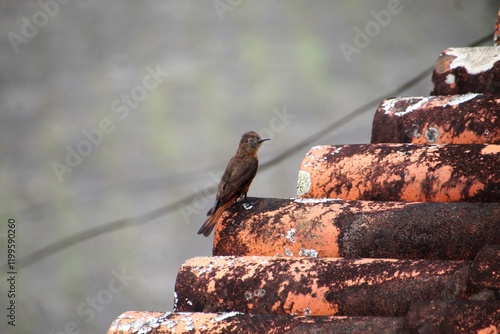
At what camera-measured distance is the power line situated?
758 centimetres

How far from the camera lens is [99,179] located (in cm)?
823

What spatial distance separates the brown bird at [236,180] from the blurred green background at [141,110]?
9.69 ft

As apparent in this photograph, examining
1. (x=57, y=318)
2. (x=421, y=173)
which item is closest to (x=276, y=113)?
(x=57, y=318)

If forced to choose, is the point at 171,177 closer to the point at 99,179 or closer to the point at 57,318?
the point at 99,179

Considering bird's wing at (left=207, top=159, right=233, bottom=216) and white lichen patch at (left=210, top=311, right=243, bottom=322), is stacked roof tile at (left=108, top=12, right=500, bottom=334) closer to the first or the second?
white lichen patch at (left=210, top=311, right=243, bottom=322)

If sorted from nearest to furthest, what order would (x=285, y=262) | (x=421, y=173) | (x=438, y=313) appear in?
(x=438, y=313) → (x=285, y=262) → (x=421, y=173)

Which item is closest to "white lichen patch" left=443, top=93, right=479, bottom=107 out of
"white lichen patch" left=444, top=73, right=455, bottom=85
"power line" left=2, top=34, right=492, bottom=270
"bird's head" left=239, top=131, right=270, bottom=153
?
"white lichen patch" left=444, top=73, right=455, bottom=85

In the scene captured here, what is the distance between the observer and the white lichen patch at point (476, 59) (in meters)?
4.05

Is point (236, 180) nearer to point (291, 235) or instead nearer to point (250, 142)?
point (250, 142)

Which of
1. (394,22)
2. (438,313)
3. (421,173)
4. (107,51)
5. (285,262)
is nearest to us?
(438,313)

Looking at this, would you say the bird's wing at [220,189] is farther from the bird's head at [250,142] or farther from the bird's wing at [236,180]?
the bird's head at [250,142]

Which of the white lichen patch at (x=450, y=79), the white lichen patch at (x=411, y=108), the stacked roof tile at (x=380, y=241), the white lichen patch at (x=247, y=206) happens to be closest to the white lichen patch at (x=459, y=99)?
the stacked roof tile at (x=380, y=241)

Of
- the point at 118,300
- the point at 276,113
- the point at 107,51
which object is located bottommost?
the point at 118,300

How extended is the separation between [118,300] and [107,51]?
2.45 meters
